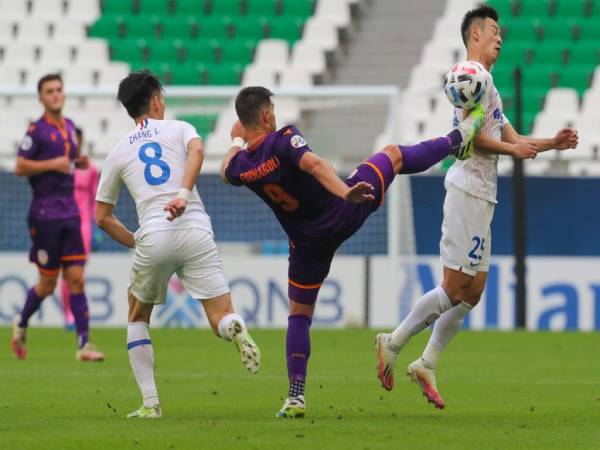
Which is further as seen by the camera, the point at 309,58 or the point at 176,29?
the point at 176,29

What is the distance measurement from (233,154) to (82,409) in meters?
1.72

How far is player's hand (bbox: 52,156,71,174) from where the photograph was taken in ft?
41.0

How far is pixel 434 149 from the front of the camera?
781 centimetres

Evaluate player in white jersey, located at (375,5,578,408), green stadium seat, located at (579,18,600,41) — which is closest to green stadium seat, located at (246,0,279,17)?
green stadium seat, located at (579,18,600,41)

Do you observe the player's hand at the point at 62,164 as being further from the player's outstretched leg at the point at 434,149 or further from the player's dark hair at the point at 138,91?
the player's outstretched leg at the point at 434,149

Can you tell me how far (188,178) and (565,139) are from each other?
2142mm

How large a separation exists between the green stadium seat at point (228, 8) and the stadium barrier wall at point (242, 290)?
8.46 meters

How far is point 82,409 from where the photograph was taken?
8328 mm

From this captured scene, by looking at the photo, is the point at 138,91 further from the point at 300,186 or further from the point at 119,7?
the point at 119,7

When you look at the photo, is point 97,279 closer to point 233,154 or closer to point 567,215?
point 567,215

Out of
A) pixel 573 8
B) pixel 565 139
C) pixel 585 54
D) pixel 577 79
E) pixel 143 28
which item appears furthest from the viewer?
pixel 143 28

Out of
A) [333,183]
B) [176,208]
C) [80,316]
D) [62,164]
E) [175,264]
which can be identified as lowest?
[80,316]

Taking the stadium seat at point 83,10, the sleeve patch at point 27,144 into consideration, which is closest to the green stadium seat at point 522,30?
the stadium seat at point 83,10

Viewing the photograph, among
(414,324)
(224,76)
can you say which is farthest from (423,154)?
(224,76)
